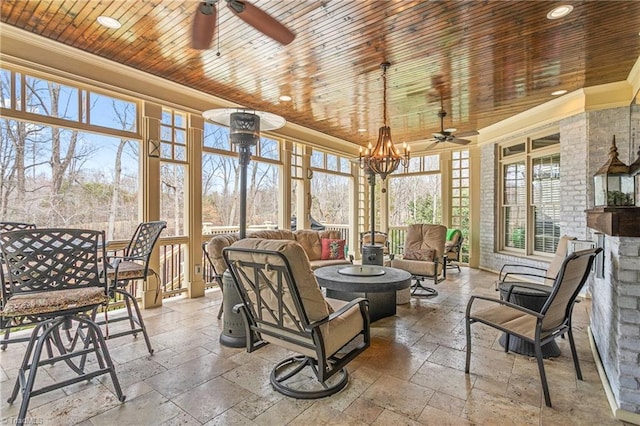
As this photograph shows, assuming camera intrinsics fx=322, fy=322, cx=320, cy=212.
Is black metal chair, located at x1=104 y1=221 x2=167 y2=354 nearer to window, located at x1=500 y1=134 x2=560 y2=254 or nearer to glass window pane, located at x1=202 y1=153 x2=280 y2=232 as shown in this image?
glass window pane, located at x1=202 y1=153 x2=280 y2=232

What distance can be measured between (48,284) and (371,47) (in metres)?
3.55

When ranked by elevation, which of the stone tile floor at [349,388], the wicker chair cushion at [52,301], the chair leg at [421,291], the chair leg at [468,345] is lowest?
the stone tile floor at [349,388]

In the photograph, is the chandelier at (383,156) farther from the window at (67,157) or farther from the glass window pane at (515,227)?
the glass window pane at (515,227)

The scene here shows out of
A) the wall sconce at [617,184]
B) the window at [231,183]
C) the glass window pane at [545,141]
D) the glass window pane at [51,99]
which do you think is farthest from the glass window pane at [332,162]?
the wall sconce at [617,184]

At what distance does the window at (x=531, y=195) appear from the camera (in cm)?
571

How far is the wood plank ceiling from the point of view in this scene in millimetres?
2861

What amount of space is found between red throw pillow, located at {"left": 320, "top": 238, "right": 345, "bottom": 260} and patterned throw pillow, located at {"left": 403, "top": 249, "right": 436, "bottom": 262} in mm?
1184

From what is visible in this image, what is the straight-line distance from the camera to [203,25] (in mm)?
2383

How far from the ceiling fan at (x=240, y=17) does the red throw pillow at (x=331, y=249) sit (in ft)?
11.6

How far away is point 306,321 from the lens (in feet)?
6.54

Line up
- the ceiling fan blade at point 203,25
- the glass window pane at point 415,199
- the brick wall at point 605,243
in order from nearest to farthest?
the brick wall at point 605,243, the ceiling fan blade at point 203,25, the glass window pane at point 415,199

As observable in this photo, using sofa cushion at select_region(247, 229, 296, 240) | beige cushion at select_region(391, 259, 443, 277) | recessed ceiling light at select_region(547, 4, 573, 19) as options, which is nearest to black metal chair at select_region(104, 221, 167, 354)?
sofa cushion at select_region(247, 229, 296, 240)

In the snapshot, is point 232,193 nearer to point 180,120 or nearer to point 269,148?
point 269,148

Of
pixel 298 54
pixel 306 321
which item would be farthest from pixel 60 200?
pixel 306 321
